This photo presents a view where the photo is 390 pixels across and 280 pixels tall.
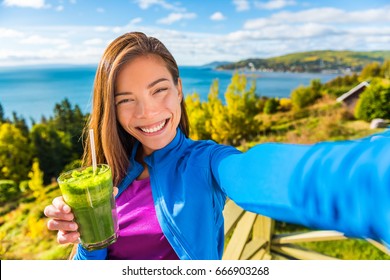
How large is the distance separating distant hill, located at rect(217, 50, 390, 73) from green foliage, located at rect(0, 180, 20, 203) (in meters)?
1.41

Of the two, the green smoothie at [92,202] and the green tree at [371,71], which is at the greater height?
the green tree at [371,71]

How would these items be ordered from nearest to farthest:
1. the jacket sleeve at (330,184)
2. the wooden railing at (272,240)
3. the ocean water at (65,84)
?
the jacket sleeve at (330,184) < the wooden railing at (272,240) < the ocean water at (65,84)

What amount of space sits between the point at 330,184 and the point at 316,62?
1618 millimetres

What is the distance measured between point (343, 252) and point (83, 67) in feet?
4.18

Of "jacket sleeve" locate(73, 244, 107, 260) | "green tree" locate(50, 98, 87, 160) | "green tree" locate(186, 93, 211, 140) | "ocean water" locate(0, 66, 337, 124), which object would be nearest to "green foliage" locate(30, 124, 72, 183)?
"green tree" locate(50, 98, 87, 160)

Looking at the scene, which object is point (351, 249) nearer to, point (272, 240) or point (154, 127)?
point (272, 240)

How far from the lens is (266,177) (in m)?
0.33

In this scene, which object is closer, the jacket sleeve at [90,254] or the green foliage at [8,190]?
the jacket sleeve at [90,254]

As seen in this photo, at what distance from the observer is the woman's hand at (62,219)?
1.79 feet

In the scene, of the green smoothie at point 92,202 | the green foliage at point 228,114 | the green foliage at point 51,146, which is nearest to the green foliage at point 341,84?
the green foliage at point 228,114

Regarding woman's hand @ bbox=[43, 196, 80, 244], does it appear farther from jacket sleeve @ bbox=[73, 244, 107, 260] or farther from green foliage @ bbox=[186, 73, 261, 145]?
green foliage @ bbox=[186, 73, 261, 145]

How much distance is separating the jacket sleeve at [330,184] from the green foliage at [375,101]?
1627 mm

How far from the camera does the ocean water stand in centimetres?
124

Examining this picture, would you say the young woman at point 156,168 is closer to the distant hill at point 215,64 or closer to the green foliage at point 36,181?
the distant hill at point 215,64
